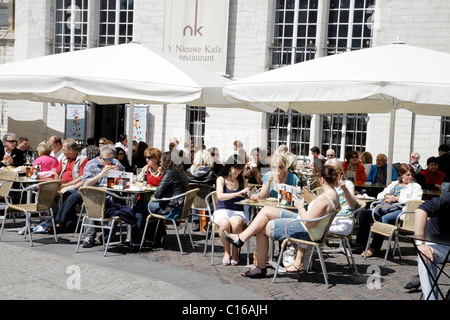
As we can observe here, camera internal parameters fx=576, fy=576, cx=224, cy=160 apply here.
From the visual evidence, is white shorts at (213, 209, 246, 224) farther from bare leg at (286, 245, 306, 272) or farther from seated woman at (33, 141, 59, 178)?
seated woman at (33, 141, 59, 178)

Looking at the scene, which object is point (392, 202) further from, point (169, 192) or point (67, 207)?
point (67, 207)

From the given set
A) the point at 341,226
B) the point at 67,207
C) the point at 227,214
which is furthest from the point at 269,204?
the point at 67,207

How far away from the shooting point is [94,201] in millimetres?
7840

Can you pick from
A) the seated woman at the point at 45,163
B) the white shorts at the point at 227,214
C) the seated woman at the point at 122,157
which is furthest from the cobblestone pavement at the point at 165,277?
the seated woman at the point at 122,157

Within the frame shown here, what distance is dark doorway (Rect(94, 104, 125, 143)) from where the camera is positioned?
2064cm

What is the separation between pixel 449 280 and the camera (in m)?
6.96

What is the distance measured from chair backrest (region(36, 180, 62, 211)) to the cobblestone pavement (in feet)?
1.80

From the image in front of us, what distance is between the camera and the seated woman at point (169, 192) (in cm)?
814

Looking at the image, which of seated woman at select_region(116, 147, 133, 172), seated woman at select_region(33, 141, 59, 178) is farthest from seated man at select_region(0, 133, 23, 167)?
seated woman at select_region(116, 147, 133, 172)

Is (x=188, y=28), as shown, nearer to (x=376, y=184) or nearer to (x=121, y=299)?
(x=376, y=184)

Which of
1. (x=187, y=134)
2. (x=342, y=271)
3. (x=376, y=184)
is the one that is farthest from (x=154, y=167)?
(x=187, y=134)

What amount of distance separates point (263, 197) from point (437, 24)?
34.4 ft

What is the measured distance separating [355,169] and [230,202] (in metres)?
4.23

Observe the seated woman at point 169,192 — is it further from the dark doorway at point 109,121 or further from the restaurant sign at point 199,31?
the dark doorway at point 109,121
